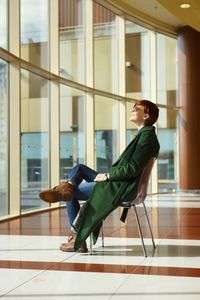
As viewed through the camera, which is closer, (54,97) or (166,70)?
(54,97)

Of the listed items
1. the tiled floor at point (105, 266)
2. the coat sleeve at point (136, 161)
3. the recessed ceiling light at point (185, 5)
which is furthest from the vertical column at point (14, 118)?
the coat sleeve at point (136, 161)

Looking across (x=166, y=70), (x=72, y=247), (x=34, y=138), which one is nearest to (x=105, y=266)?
(x=72, y=247)

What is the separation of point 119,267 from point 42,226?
8.90 ft

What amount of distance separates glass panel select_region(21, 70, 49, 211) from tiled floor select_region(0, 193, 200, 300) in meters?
2.77

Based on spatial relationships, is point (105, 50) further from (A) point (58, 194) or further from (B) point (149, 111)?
(A) point (58, 194)

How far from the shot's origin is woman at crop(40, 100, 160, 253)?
12.3 feet

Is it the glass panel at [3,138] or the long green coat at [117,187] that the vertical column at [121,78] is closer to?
the glass panel at [3,138]

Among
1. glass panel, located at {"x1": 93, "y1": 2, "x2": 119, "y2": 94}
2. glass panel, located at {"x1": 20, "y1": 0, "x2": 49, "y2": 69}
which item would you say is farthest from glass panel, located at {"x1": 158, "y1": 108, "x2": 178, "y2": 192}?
glass panel, located at {"x1": 20, "y1": 0, "x2": 49, "y2": 69}

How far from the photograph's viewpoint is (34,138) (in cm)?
870

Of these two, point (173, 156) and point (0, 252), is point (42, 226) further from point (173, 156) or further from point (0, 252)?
point (173, 156)

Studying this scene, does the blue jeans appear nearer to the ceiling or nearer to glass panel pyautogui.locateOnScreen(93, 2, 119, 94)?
the ceiling

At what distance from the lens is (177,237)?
485 cm

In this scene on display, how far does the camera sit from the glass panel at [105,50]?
1103 cm

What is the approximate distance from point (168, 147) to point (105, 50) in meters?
3.66
